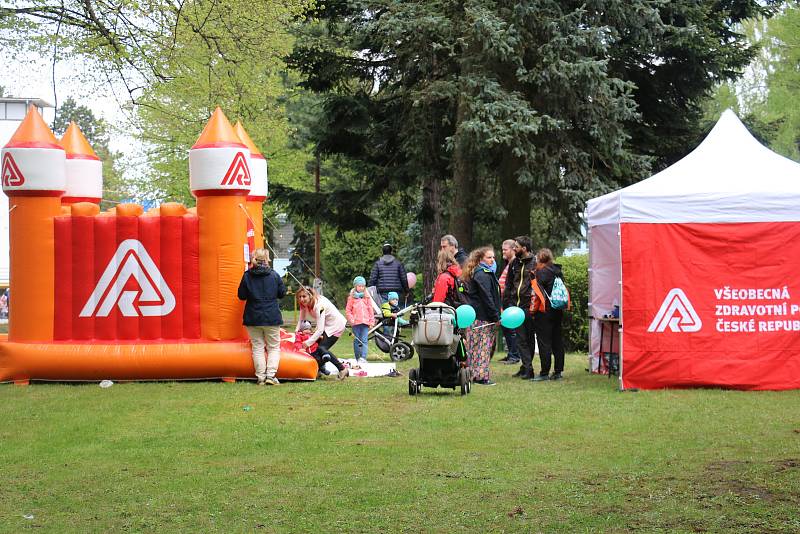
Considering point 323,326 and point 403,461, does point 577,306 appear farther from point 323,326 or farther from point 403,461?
point 403,461

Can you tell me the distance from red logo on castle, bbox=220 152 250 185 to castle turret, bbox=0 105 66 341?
2.40 m

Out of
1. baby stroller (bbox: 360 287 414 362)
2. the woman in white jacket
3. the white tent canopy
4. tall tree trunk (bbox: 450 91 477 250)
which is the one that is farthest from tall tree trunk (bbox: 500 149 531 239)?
the white tent canopy

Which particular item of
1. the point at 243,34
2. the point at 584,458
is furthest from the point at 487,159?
the point at 584,458

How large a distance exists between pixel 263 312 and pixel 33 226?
3.65 metres

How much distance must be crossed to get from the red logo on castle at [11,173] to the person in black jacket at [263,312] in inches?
136

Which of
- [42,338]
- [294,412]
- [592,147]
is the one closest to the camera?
[294,412]

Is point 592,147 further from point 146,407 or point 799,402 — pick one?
point 146,407

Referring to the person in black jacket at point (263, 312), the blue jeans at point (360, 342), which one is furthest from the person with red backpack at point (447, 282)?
the blue jeans at point (360, 342)

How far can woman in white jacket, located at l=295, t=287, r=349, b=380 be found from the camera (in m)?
14.6

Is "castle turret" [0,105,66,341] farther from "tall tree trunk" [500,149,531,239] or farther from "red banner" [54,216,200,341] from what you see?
"tall tree trunk" [500,149,531,239]

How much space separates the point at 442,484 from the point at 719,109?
141ft

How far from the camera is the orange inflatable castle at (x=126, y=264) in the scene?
14.4 meters

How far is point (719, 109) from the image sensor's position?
46.9 m

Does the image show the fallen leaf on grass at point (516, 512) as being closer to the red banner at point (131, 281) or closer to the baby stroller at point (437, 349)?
the baby stroller at point (437, 349)
